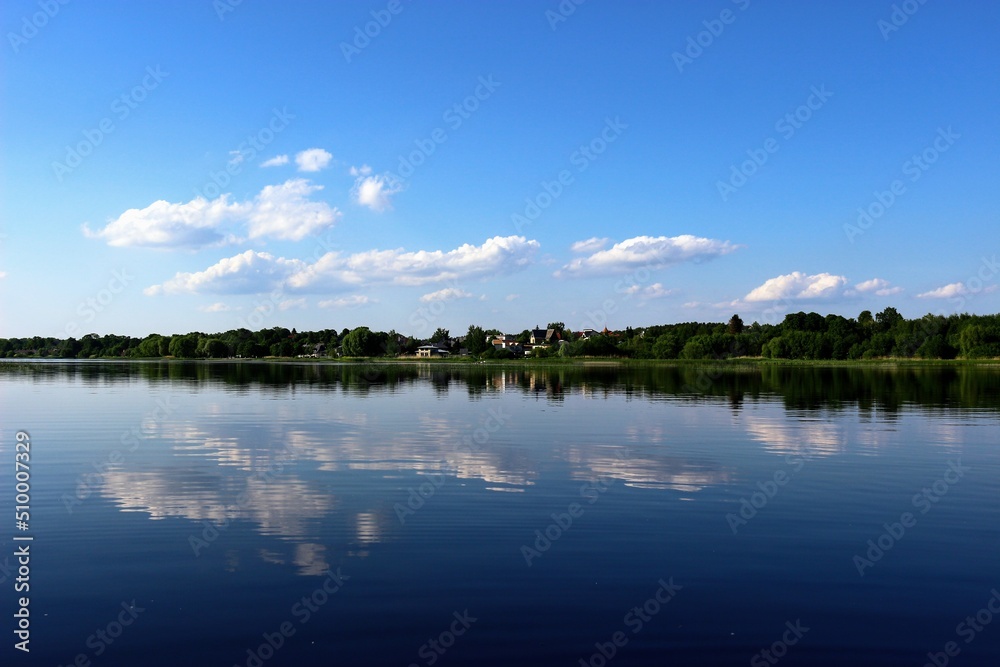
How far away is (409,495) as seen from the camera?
1969 centimetres

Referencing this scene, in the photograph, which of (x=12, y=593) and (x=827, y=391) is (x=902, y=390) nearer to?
(x=827, y=391)

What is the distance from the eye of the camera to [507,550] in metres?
14.7

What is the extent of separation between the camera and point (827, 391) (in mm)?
65000

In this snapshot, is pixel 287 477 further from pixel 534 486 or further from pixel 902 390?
pixel 902 390

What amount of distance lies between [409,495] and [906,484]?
48.5ft

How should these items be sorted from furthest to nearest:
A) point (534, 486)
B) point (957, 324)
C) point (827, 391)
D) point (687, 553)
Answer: point (957, 324)
point (827, 391)
point (534, 486)
point (687, 553)

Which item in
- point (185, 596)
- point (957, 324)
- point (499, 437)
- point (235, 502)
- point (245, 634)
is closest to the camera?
point (245, 634)

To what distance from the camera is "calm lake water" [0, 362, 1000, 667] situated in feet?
34.2

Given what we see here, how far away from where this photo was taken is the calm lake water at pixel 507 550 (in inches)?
411

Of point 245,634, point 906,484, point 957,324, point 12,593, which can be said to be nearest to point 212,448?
point 12,593

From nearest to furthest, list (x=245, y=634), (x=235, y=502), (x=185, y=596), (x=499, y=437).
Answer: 1. (x=245, y=634)
2. (x=185, y=596)
3. (x=235, y=502)
4. (x=499, y=437)

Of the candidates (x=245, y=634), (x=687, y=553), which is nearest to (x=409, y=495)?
(x=687, y=553)

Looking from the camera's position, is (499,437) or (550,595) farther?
(499,437)

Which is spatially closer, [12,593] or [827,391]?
[12,593]
